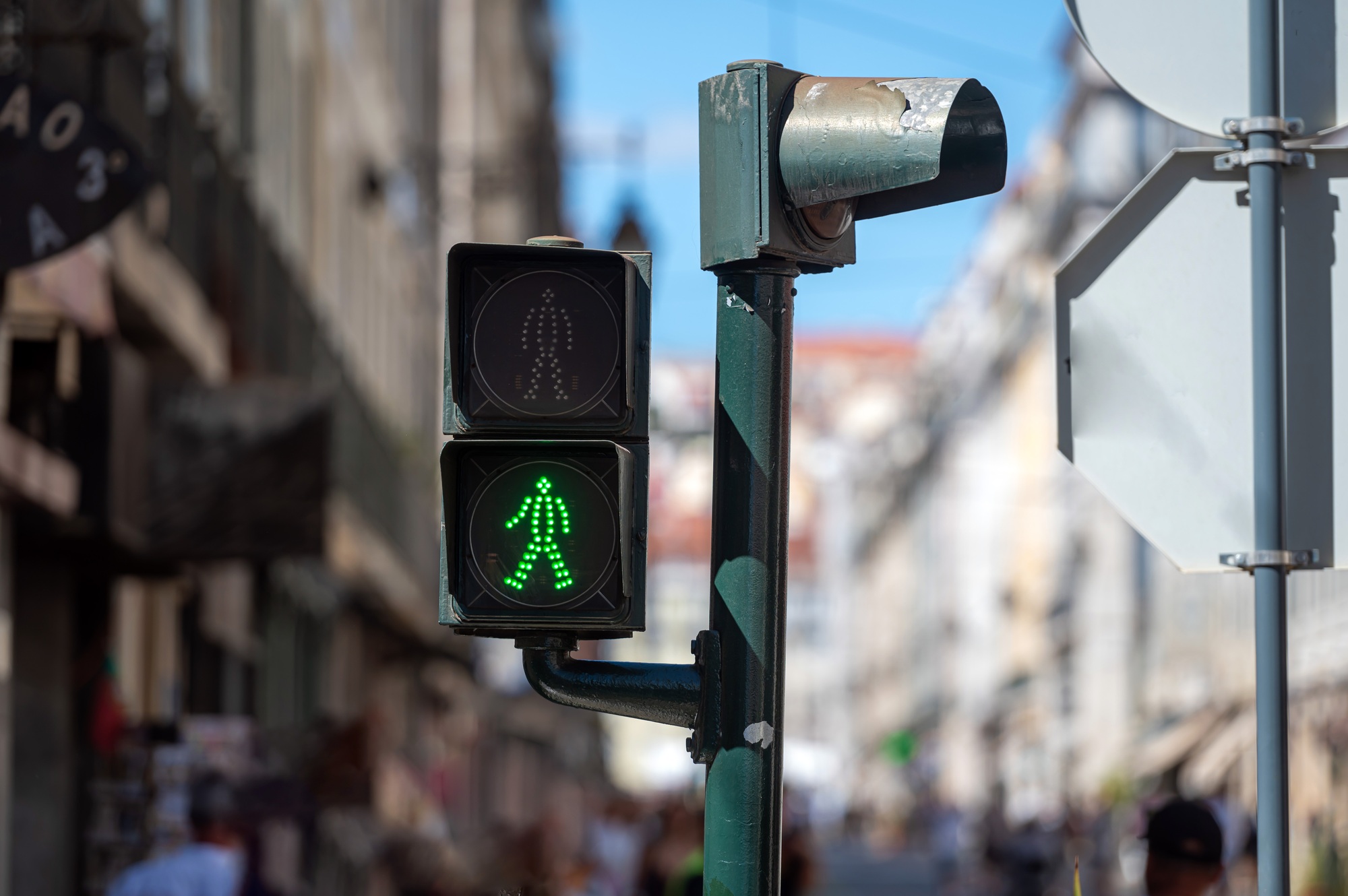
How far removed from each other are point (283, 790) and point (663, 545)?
118 metres

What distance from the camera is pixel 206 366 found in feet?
45.7

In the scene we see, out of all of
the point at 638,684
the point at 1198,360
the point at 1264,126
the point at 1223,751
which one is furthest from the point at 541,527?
the point at 1223,751

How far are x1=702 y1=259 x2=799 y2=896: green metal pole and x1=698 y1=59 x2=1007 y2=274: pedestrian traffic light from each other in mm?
82

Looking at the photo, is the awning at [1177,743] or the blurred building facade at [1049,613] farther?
the awning at [1177,743]

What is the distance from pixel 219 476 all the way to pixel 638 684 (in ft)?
25.9

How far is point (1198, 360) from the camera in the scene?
3619mm

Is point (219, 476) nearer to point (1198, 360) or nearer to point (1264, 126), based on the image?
point (1198, 360)

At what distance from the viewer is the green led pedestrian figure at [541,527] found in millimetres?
3645

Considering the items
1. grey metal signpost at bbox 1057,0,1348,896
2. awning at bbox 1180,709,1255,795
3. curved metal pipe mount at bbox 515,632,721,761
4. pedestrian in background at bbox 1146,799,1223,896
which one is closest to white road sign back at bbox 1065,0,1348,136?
grey metal signpost at bbox 1057,0,1348,896

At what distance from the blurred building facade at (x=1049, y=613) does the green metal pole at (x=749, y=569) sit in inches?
447

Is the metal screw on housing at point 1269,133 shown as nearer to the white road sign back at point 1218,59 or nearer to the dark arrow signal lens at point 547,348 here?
the white road sign back at point 1218,59

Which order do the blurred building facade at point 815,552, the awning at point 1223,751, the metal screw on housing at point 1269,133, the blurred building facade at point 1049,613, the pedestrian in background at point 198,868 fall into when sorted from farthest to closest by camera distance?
the blurred building facade at point 815,552 < the awning at point 1223,751 < the blurred building facade at point 1049,613 < the pedestrian in background at point 198,868 < the metal screw on housing at point 1269,133

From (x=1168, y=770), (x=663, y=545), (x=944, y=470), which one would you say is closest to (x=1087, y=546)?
(x=1168, y=770)

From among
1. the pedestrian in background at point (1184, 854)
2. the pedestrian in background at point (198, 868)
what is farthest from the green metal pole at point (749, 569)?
the pedestrian in background at point (198, 868)
